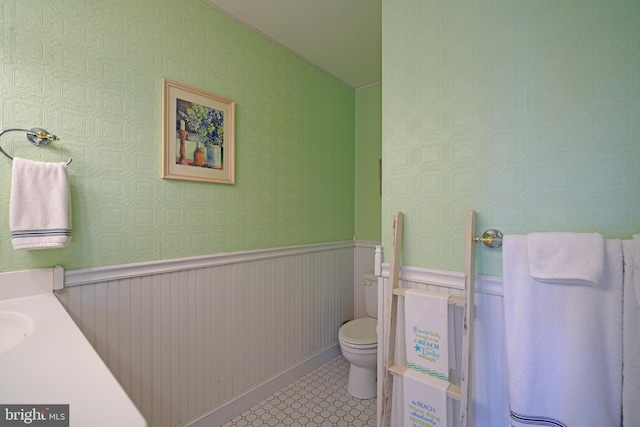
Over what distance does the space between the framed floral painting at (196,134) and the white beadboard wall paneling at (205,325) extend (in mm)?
477

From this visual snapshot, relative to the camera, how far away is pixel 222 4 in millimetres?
1595

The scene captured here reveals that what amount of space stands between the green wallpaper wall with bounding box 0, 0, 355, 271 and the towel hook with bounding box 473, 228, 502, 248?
1.28 m

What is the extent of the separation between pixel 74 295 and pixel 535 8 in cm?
208

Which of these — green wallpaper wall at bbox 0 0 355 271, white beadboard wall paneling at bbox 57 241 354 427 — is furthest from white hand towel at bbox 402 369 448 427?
green wallpaper wall at bbox 0 0 355 271

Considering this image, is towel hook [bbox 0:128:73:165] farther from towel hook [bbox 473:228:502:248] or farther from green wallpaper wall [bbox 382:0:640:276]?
towel hook [bbox 473:228:502:248]

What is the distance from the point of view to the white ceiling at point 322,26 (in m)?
1.61

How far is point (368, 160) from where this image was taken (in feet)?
8.46

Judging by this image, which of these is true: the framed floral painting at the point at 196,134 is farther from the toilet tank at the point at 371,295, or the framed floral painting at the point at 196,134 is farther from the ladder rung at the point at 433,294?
the toilet tank at the point at 371,295

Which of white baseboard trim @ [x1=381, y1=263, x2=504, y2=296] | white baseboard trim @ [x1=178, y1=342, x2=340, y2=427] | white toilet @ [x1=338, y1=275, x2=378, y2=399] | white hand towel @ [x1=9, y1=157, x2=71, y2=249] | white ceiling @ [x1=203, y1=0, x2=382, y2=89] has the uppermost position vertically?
white ceiling @ [x1=203, y1=0, x2=382, y2=89]

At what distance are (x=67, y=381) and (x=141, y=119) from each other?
119cm

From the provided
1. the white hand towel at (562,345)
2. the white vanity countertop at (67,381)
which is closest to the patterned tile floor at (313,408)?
the white hand towel at (562,345)

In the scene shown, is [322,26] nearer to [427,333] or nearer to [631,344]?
[427,333]

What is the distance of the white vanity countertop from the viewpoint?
44cm

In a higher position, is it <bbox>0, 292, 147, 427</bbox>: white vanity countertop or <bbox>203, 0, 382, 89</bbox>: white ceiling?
<bbox>203, 0, 382, 89</bbox>: white ceiling
